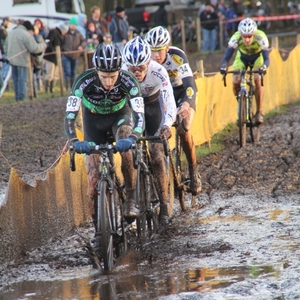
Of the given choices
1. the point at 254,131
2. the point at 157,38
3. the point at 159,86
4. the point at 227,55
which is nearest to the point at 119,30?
the point at 227,55

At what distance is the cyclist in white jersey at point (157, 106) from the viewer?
28.4 ft

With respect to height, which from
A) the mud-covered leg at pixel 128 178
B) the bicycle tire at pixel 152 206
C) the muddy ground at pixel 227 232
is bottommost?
the muddy ground at pixel 227 232

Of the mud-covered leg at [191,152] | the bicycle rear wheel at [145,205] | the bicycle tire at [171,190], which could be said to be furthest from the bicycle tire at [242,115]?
the bicycle rear wheel at [145,205]

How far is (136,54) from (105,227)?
85.4 inches

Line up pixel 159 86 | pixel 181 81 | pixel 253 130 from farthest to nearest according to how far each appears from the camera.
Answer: pixel 253 130, pixel 181 81, pixel 159 86

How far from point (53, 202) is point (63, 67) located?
49.6 ft

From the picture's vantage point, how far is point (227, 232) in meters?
8.63

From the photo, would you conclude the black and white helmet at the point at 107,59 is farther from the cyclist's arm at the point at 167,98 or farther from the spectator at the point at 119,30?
the spectator at the point at 119,30

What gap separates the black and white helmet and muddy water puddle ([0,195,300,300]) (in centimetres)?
174

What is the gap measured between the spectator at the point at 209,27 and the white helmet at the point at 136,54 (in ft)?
76.5

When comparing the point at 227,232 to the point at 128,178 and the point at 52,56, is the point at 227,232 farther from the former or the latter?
A: the point at 52,56

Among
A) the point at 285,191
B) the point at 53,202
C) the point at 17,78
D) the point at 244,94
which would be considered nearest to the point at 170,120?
the point at 53,202

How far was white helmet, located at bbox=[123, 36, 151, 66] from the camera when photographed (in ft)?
27.7

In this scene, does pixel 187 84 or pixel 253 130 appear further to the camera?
pixel 253 130
